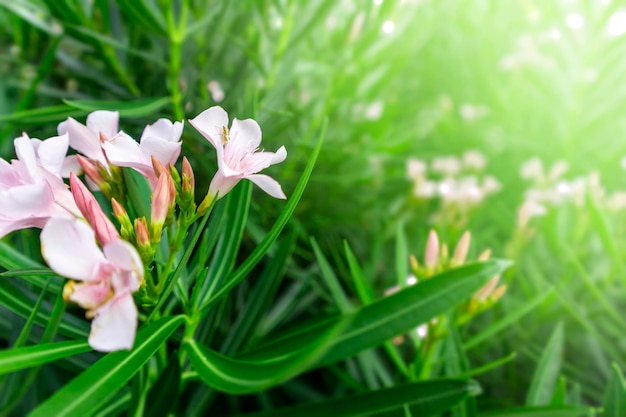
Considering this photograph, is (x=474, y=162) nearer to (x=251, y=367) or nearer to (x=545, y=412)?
(x=545, y=412)

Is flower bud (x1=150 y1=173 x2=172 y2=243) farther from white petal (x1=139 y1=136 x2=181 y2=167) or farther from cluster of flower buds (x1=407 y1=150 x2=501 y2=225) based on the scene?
cluster of flower buds (x1=407 y1=150 x2=501 y2=225)

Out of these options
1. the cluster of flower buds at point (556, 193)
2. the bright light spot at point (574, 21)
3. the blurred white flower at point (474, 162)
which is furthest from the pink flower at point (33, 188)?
the bright light spot at point (574, 21)

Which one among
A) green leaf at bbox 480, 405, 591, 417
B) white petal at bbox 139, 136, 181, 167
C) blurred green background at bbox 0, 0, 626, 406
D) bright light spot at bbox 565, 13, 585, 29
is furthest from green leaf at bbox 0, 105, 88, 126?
bright light spot at bbox 565, 13, 585, 29

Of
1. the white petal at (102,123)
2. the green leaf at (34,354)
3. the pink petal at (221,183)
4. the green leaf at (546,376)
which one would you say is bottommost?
the green leaf at (546,376)

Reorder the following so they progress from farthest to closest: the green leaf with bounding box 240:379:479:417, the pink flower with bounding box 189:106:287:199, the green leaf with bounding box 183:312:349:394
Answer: the green leaf with bounding box 240:379:479:417 < the pink flower with bounding box 189:106:287:199 < the green leaf with bounding box 183:312:349:394

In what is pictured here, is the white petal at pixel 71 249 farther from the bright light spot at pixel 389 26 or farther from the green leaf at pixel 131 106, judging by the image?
the bright light spot at pixel 389 26

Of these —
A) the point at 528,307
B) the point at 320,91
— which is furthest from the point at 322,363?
the point at 320,91

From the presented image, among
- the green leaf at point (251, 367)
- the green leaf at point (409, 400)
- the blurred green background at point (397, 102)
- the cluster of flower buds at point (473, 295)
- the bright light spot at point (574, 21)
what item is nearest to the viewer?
the green leaf at point (251, 367)
